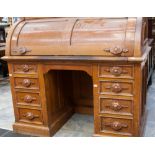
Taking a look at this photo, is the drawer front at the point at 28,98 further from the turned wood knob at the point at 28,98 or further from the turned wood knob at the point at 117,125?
the turned wood knob at the point at 117,125

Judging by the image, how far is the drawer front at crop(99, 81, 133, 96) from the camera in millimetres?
1943

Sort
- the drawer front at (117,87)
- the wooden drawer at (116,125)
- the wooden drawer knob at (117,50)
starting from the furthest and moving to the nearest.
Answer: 1. the wooden drawer at (116,125)
2. the drawer front at (117,87)
3. the wooden drawer knob at (117,50)

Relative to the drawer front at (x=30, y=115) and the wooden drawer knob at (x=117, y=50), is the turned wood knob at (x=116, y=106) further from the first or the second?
the drawer front at (x=30, y=115)

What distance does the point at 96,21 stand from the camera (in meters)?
2.14

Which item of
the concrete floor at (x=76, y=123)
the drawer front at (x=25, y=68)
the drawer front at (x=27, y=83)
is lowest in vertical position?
the concrete floor at (x=76, y=123)

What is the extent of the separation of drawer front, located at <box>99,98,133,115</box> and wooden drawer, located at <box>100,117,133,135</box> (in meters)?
0.08

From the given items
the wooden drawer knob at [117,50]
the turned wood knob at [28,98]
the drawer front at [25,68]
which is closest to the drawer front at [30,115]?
the turned wood knob at [28,98]

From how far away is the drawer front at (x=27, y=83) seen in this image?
2279 millimetres

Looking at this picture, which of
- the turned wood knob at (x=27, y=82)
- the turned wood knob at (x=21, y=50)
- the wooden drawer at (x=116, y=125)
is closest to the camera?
the wooden drawer at (x=116, y=125)

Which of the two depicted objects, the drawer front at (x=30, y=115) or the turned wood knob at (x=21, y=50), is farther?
the drawer front at (x=30, y=115)

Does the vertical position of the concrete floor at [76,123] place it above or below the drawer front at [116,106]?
below

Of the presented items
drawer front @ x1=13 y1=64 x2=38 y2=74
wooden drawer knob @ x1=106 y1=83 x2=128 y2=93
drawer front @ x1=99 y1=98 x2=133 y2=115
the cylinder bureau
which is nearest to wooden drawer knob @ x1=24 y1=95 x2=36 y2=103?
the cylinder bureau

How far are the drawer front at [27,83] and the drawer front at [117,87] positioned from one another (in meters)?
0.68

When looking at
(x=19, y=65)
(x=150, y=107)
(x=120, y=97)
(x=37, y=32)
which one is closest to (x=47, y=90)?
(x=19, y=65)
